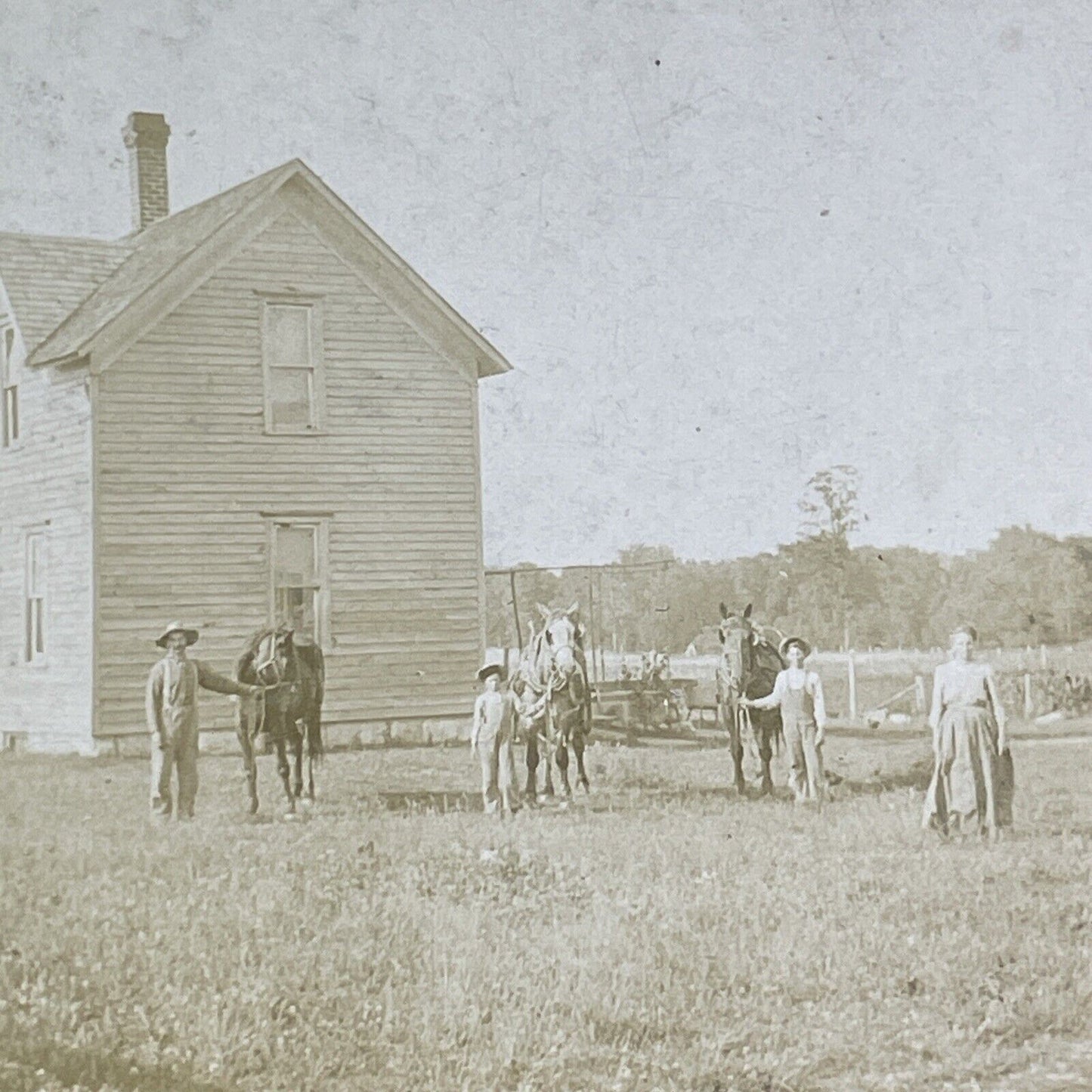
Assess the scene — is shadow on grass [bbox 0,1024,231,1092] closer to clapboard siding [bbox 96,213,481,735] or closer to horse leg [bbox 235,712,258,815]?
horse leg [bbox 235,712,258,815]

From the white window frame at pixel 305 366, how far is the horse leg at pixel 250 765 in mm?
1348

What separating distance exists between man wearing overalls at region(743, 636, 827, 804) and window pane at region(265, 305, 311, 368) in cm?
355

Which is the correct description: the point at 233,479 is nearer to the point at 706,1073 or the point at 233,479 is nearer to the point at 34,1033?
the point at 34,1033

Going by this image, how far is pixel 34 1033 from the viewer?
4.51 metres

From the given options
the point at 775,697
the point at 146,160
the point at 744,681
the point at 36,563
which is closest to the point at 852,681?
the point at 775,697

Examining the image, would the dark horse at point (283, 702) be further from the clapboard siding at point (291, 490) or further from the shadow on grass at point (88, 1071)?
the shadow on grass at point (88, 1071)

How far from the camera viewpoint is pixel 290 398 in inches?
244

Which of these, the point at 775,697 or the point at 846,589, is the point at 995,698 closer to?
the point at 846,589

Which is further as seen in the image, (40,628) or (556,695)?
(556,695)

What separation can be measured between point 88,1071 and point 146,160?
147 inches

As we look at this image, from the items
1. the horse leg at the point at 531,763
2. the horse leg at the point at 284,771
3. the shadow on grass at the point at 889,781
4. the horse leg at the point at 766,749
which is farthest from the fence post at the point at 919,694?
the horse leg at the point at 284,771

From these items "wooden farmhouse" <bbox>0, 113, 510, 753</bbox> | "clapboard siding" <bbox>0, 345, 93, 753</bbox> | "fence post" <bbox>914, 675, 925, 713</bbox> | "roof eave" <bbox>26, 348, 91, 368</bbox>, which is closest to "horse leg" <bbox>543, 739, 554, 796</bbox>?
"wooden farmhouse" <bbox>0, 113, 510, 753</bbox>

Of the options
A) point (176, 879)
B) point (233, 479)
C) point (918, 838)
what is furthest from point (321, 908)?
point (918, 838)

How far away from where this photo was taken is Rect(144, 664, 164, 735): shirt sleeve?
19.0 ft
